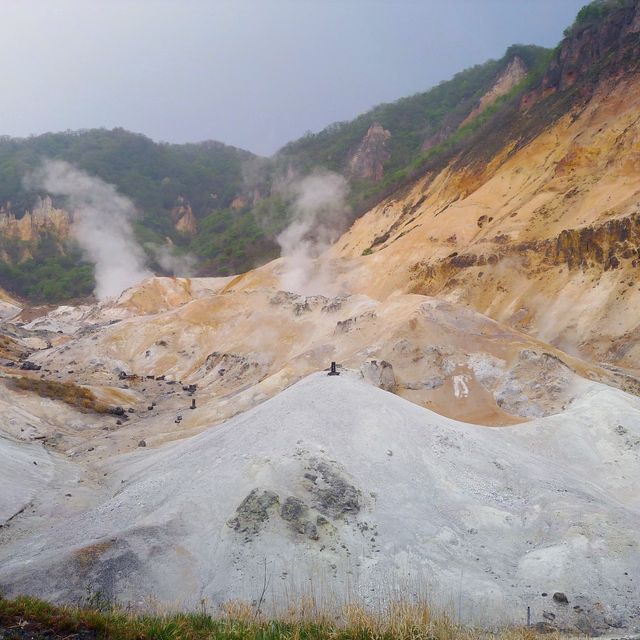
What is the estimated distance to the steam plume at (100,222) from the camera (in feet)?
367

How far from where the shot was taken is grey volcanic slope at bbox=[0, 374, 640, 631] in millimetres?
10164

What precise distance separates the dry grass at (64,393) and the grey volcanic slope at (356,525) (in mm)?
15256

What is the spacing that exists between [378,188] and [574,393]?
76.7 m

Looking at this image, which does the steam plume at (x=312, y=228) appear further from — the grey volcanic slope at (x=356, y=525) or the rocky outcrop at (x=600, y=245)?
the grey volcanic slope at (x=356, y=525)

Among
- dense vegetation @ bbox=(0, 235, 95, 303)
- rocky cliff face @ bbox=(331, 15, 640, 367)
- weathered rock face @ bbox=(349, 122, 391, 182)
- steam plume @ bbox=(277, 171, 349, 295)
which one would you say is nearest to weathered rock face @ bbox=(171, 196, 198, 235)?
steam plume @ bbox=(277, 171, 349, 295)

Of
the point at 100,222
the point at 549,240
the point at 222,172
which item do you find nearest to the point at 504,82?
the point at 549,240

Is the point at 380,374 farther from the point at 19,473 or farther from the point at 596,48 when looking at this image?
the point at 596,48

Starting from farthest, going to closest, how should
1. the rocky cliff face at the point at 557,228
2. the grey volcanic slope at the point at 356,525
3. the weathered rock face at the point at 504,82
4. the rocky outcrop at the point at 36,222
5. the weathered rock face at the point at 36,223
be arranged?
the rocky outcrop at the point at 36,222 < the weathered rock face at the point at 36,223 < the weathered rock face at the point at 504,82 < the rocky cliff face at the point at 557,228 < the grey volcanic slope at the point at 356,525

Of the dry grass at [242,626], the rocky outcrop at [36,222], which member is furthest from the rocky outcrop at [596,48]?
the rocky outcrop at [36,222]

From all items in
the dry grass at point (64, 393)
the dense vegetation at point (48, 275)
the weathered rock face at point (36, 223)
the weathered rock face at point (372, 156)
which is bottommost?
the dry grass at point (64, 393)

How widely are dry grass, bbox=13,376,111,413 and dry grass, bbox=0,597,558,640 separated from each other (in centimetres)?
2660

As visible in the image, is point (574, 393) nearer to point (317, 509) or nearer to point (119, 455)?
point (317, 509)

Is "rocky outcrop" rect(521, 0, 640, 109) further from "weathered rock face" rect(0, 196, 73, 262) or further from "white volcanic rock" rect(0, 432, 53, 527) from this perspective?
"weathered rock face" rect(0, 196, 73, 262)

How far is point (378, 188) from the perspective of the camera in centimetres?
9594
